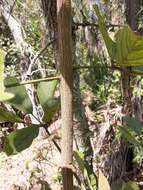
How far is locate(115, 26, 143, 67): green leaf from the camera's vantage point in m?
0.54

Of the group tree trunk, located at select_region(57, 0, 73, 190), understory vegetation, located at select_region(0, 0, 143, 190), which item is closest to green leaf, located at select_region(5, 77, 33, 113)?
understory vegetation, located at select_region(0, 0, 143, 190)

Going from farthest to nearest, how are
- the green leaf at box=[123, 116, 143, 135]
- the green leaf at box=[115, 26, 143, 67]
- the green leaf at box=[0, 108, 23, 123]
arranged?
the green leaf at box=[123, 116, 143, 135]
the green leaf at box=[0, 108, 23, 123]
the green leaf at box=[115, 26, 143, 67]

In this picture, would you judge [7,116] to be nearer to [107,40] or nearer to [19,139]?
[19,139]

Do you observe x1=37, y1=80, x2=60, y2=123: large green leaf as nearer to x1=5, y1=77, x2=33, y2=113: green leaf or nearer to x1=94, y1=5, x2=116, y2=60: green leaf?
x1=5, y1=77, x2=33, y2=113: green leaf

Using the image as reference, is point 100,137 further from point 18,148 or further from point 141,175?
point 18,148

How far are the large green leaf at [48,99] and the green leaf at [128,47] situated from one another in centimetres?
19

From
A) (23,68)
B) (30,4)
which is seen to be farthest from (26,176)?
(30,4)

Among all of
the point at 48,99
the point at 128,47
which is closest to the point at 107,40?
the point at 128,47

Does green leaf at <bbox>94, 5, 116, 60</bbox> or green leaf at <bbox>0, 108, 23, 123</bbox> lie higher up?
green leaf at <bbox>94, 5, 116, 60</bbox>

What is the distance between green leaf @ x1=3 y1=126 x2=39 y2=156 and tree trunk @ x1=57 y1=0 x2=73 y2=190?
0.09m

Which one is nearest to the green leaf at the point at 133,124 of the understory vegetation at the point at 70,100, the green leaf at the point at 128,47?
the understory vegetation at the point at 70,100

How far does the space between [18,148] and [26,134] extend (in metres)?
0.03

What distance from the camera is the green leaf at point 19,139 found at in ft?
2.39

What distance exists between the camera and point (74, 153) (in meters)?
0.68
